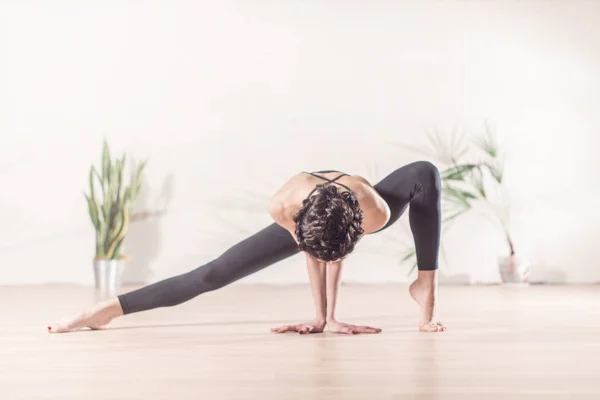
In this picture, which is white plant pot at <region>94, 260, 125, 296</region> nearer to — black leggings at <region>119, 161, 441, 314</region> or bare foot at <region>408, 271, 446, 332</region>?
black leggings at <region>119, 161, 441, 314</region>

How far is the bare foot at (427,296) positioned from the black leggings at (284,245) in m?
0.05

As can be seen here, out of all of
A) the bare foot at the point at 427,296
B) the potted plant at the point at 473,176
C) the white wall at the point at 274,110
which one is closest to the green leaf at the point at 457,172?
the potted plant at the point at 473,176

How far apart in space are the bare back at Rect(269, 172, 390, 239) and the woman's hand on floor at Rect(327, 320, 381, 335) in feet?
1.48

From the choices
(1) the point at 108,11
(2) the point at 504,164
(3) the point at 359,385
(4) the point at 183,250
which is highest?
(1) the point at 108,11

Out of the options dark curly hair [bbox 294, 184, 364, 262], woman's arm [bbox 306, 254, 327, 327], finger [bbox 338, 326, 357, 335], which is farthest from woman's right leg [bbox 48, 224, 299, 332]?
dark curly hair [bbox 294, 184, 364, 262]

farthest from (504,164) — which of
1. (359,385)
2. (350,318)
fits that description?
(359,385)

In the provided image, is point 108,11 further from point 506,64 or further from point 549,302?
point 549,302

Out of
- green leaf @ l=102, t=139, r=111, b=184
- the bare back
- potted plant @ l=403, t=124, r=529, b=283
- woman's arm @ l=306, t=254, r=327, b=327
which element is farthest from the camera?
potted plant @ l=403, t=124, r=529, b=283

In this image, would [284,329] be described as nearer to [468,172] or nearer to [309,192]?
[309,192]

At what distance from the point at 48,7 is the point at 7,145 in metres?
1.23

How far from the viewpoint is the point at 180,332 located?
348 cm

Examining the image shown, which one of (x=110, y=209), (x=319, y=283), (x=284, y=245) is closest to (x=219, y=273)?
(x=284, y=245)

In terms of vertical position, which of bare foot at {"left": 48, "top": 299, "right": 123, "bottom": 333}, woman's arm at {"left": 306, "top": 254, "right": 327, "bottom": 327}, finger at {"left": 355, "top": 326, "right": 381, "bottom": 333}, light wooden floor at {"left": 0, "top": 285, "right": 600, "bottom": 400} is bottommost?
light wooden floor at {"left": 0, "top": 285, "right": 600, "bottom": 400}

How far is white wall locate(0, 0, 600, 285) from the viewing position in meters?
6.94
